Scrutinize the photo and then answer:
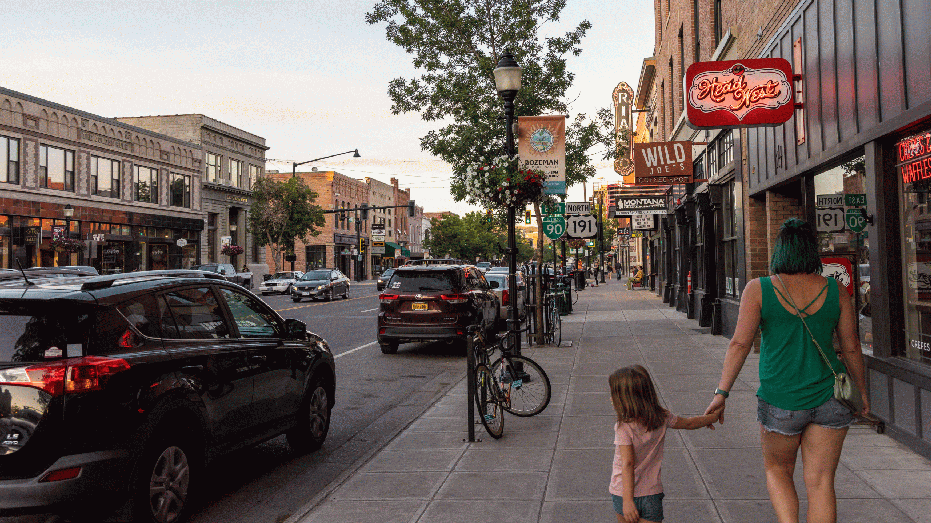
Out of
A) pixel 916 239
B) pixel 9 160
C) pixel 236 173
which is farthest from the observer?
pixel 236 173

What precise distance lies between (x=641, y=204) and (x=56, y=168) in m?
27.5

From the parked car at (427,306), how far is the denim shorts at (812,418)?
1041 cm

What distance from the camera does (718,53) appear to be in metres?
15.0

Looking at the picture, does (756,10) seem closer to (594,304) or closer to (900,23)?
(900,23)

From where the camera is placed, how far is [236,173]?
5297 centimetres

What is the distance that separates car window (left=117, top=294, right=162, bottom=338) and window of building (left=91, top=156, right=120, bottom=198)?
37.7m

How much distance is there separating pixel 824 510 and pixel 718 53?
13034 mm

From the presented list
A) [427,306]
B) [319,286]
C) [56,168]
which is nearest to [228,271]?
[319,286]

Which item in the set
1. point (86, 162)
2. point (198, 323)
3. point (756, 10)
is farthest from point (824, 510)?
point (86, 162)

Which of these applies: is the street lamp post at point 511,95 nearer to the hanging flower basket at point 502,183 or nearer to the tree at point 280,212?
the hanging flower basket at point 502,183

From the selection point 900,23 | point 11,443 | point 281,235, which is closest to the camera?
point 11,443

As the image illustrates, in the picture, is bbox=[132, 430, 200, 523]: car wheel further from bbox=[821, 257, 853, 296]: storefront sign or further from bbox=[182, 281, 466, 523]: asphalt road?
bbox=[821, 257, 853, 296]: storefront sign

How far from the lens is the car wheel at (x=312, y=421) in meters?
6.63

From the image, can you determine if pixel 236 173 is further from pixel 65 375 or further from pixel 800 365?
pixel 800 365
